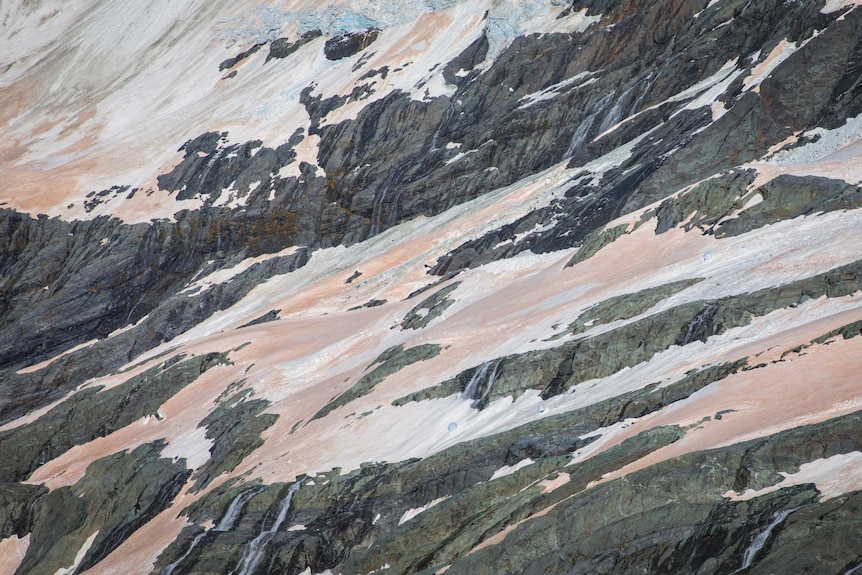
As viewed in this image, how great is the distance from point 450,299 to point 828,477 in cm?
3697

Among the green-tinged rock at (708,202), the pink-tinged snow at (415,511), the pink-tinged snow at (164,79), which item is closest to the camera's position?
the pink-tinged snow at (415,511)

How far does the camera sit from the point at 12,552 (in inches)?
1973

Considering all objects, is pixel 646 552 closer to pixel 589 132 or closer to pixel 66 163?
pixel 589 132

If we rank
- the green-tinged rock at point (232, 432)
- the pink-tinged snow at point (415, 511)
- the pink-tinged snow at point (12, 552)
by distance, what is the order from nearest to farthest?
the pink-tinged snow at point (415, 511) → the green-tinged rock at point (232, 432) → the pink-tinged snow at point (12, 552)

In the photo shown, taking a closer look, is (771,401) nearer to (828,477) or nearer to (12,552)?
(828,477)

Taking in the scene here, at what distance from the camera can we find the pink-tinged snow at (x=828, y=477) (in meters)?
16.4

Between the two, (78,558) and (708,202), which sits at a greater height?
(708,202)

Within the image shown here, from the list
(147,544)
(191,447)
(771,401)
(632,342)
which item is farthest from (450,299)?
(771,401)

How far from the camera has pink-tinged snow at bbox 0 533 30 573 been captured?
49.7 metres

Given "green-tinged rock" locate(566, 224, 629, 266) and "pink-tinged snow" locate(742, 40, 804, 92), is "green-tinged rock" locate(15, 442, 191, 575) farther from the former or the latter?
"pink-tinged snow" locate(742, 40, 804, 92)

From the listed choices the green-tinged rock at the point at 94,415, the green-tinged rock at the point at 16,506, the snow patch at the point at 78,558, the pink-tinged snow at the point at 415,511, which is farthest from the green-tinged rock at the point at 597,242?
the green-tinged rock at the point at 16,506

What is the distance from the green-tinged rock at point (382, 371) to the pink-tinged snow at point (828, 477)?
24.8 m

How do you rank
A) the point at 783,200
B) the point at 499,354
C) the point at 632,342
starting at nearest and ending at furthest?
1. the point at 632,342
2. the point at 499,354
3. the point at 783,200

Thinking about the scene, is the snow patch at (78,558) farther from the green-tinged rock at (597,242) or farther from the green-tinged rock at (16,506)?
the green-tinged rock at (597,242)
